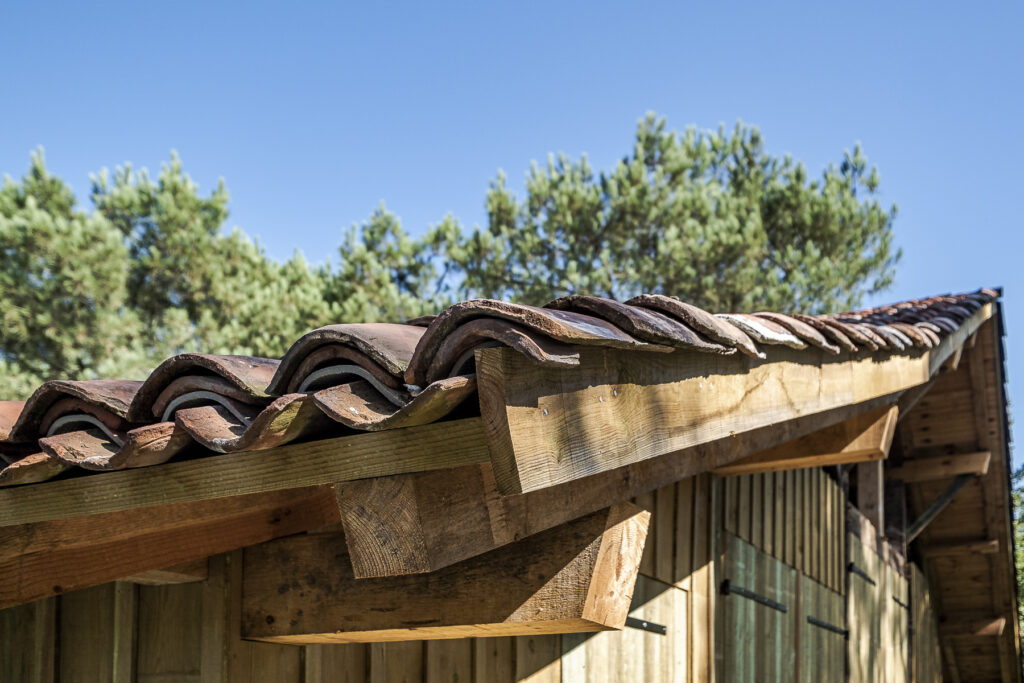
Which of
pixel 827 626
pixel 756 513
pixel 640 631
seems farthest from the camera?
pixel 827 626

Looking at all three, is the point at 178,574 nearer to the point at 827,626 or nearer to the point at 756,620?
the point at 756,620

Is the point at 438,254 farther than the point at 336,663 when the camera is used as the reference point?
Yes

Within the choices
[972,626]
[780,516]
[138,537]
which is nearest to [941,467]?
[972,626]

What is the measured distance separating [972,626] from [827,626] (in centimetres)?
427

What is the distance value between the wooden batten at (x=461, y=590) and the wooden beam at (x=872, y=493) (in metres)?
5.12

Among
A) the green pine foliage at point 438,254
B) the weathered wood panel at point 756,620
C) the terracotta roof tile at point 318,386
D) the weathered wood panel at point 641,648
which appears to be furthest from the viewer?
the green pine foliage at point 438,254

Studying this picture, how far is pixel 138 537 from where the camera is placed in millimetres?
2049

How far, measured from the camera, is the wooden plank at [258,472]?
1.33 metres

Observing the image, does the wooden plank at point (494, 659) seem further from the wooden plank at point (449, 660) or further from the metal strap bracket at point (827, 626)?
the metal strap bracket at point (827, 626)

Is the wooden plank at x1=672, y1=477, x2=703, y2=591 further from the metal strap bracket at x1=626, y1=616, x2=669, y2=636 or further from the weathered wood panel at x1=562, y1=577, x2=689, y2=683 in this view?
the metal strap bracket at x1=626, y1=616, x2=669, y2=636

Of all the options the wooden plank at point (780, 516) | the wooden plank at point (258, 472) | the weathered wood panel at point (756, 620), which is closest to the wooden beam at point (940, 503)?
the weathered wood panel at point (756, 620)

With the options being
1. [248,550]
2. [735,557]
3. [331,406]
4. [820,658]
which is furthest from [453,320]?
[820,658]

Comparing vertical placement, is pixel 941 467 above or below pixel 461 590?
above

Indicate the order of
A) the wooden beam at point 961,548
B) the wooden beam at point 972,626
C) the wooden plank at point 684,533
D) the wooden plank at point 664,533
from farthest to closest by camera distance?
the wooden beam at point 972,626 < the wooden beam at point 961,548 < the wooden plank at point 684,533 < the wooden plank at point 664,533
